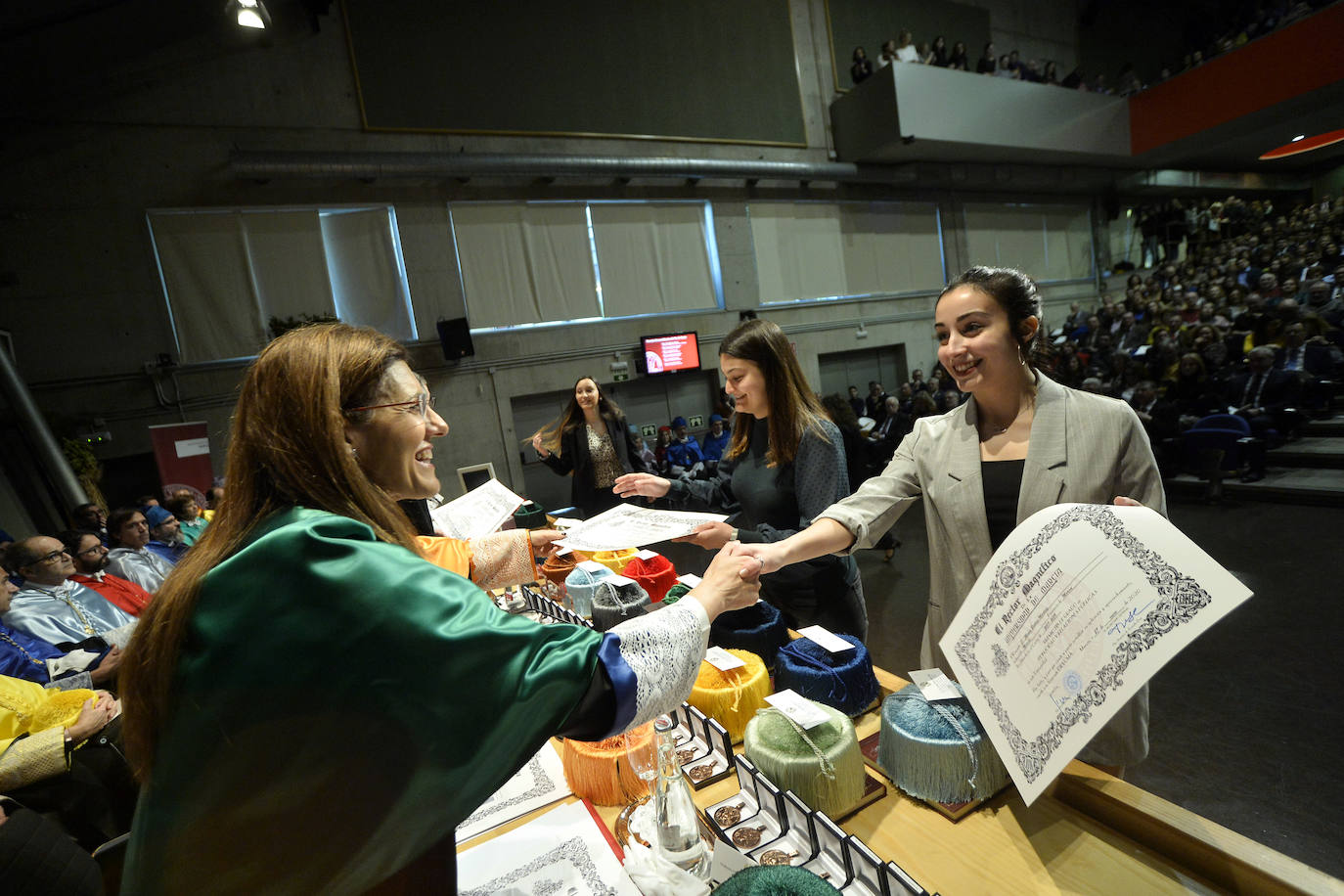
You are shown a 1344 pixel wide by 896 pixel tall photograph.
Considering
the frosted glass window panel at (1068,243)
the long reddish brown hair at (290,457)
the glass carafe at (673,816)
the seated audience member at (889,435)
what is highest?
the frosted glass window panel at (1068,243)

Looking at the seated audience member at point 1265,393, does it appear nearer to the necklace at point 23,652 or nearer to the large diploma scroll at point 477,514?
the large diploma scroll at point 477,514

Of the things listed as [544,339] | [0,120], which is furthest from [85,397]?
[544,339]

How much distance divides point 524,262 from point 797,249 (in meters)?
5.24

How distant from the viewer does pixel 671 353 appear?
Answer: 1027 cm

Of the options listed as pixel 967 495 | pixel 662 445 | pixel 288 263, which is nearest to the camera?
pixel 967 495

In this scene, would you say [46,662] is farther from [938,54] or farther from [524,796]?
[938,54]

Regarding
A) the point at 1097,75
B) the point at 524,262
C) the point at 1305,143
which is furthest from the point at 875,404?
the point at 1305,143

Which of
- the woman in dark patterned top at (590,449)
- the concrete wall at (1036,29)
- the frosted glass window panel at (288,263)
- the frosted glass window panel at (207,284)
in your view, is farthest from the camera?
the concrete wall at (1036,29)

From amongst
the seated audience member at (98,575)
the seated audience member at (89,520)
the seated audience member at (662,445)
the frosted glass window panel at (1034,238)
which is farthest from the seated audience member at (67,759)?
the frosted glass window panel at (1034,238)

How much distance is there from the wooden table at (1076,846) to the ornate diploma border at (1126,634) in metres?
0.25

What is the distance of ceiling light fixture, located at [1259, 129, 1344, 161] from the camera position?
496 inches

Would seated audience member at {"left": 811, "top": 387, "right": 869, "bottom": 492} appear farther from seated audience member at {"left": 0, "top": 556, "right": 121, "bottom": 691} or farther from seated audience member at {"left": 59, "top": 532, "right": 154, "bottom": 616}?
seated audience member at {"left": 59, "top": 532, "right": 154, "bottom": 616}

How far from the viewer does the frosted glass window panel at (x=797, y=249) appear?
441 inches

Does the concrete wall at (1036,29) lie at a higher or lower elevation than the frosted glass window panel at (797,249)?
higher
